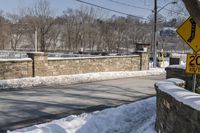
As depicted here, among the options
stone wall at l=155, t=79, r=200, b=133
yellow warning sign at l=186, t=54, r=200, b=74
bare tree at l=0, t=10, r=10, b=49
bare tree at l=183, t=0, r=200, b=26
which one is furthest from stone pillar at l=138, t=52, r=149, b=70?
bare tree at l=0, t=10, r=10, b=49

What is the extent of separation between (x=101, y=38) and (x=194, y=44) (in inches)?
2551

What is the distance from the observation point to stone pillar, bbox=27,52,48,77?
21.4 metres

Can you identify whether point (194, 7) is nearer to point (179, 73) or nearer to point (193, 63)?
point (193, 63)

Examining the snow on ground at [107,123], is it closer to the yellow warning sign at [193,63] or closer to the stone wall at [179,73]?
the stone wall at [179,73]

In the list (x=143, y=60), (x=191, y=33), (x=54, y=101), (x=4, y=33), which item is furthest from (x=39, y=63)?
(x=4, y=33)

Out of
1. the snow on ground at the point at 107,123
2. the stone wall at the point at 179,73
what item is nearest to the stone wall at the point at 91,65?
the stone wall at the point at 179,73

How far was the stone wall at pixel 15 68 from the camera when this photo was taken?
1969 centimetres

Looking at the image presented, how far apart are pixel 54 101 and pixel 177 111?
7.80m

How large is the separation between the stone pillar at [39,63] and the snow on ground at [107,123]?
37.1ft

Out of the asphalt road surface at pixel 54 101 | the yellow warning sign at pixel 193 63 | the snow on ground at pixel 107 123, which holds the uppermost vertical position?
the yellow warning sign at pixel 193 63

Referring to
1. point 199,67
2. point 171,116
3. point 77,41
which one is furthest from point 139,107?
point 77,41

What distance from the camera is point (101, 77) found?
23406 millimetres

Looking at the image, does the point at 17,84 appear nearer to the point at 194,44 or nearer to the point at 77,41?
the point at 194,44

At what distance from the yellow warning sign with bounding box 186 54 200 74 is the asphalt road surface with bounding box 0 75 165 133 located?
4.20 metres
